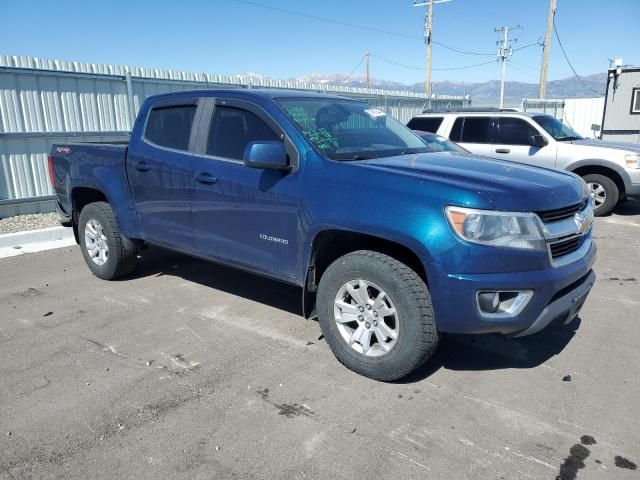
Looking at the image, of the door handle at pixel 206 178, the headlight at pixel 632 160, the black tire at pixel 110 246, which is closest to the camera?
the door handle at pixel 206 178

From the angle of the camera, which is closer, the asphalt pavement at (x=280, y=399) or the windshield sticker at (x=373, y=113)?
the asphalt pavement at (x=280, y=399)

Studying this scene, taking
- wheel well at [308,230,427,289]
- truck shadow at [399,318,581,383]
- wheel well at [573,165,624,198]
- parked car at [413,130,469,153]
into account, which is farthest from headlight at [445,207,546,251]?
wheel well at [573,165,624,198]

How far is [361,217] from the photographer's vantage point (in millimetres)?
3207

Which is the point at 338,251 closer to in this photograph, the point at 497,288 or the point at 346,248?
the point at 346,248

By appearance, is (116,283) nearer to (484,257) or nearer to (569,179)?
(484,257)

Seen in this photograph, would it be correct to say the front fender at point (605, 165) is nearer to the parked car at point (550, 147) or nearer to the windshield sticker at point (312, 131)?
the parked car at point (550, 147)

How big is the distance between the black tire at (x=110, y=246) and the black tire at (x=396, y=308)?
2.63 meters

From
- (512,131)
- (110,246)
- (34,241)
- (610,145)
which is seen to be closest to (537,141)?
(512,131)

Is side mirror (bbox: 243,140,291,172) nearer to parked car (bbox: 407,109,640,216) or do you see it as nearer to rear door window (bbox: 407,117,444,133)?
parked car (bbox: 407,109,640,216)

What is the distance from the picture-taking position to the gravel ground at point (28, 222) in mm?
7645

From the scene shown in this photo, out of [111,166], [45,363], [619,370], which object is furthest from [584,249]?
[111,166]

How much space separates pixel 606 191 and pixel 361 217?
7400 mm

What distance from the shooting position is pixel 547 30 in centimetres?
2653

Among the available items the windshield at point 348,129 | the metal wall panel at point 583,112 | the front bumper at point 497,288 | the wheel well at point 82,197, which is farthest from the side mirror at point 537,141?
the metal wall panel at point 583,112
